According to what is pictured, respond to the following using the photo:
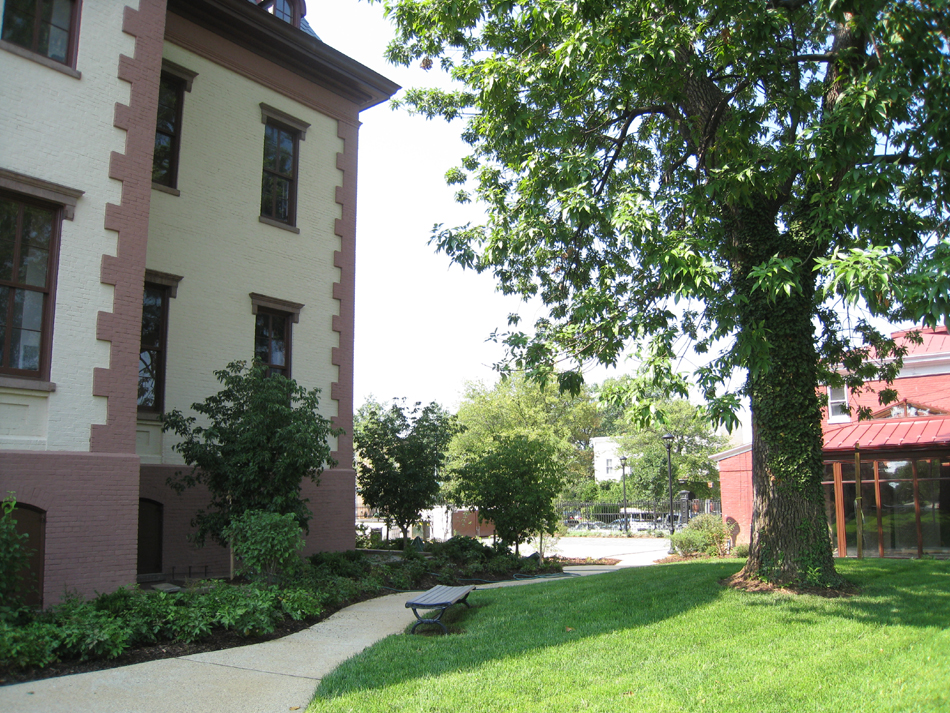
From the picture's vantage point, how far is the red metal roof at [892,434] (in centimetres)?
1980

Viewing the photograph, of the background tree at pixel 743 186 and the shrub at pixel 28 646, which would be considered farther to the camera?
the background tree at pixel 743 186

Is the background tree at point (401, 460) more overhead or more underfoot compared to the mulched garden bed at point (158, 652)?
more overhead

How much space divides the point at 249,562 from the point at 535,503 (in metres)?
8.78

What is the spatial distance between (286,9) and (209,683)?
13.8 metres

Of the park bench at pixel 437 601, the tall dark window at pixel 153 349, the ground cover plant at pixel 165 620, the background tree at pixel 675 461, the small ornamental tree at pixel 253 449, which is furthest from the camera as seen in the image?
the background tree at pixel 675 461

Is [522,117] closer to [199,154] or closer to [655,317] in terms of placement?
[655,317]

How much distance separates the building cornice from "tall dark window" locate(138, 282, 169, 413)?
513 cm

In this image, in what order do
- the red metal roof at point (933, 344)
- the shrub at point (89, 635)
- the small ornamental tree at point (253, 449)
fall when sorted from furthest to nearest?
the red metal roof at point (933, 344), the small ornamental tree at point (253, 449), the shrub at point (89, 635)

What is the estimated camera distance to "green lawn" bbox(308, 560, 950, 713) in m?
5.65

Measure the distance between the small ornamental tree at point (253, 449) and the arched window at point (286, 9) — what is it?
8.34 metres

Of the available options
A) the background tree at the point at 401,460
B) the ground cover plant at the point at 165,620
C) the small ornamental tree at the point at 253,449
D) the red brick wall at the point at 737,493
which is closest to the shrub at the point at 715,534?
the red brick wall at the point at 737,493

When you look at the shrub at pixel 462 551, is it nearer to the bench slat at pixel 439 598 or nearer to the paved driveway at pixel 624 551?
the bench slat at pixel 439 598

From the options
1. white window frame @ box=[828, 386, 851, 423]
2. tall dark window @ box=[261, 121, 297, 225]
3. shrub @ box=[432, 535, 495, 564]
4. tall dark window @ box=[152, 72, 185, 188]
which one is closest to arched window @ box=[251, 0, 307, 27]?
tall dark window @ box=[261, 121, 297, 225]

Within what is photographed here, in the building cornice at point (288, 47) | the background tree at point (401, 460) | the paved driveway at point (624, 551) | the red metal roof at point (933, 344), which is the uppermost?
the building cornice at point (288, 47)
